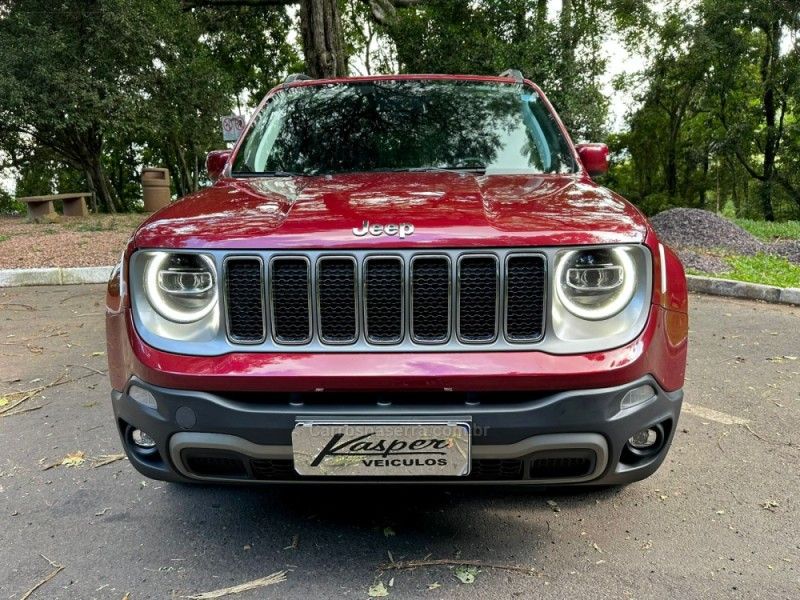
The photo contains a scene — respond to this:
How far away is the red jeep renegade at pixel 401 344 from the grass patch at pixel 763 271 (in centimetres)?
594

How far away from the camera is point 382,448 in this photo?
1905 mm

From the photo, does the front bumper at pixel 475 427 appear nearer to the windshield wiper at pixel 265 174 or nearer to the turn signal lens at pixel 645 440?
the turn signal lens at pixel 645 440

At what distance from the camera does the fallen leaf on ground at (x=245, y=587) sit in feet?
6.86

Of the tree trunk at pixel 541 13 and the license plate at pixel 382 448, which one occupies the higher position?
the tree trunk at pixel 541 13

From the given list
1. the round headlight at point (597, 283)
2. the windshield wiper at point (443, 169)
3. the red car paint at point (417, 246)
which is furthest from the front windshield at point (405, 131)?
the round headlight at point (597, 283)

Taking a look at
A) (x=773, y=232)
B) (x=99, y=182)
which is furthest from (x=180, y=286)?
(x=99, y=182)

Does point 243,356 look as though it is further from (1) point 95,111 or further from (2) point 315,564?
(1) point 95,111

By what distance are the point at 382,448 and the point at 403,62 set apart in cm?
1425

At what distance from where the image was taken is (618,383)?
1902 millimetres

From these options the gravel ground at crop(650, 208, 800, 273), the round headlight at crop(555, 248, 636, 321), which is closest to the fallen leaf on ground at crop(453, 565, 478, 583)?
the round headlight at crop(555, 248, 636, 321)

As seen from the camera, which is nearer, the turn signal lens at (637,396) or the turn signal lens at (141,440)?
the turn signal lens at (637,396)

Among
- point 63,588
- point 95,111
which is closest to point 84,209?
point 95,111

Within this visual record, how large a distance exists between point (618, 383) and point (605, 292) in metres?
0.30

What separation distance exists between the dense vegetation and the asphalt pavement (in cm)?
848
